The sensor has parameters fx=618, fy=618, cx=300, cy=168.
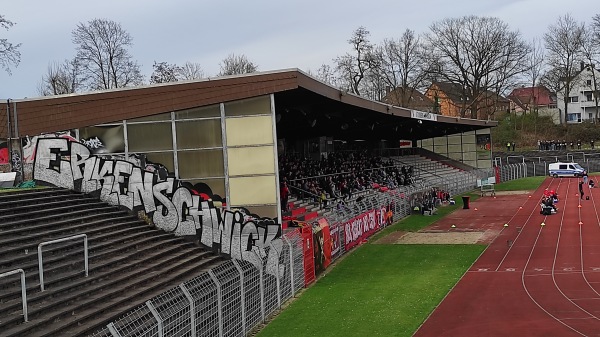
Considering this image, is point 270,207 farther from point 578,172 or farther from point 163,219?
point 578,172

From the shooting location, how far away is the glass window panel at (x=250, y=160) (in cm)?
2366

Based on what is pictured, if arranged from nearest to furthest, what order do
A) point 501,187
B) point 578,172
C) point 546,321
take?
point 546,321, point 501,187, point 578,172

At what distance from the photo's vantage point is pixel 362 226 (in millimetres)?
31891

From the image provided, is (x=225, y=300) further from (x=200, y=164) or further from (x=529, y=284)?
(x=529, y=284)

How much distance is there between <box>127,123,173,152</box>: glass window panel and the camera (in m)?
23.8

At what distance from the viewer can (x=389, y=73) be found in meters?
81.2

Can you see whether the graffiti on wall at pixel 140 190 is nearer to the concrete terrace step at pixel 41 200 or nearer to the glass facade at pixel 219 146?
the concrete terrace step at pixel 41 200

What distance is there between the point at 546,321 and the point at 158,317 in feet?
36.3

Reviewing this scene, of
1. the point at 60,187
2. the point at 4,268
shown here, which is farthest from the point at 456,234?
the point at 4,268

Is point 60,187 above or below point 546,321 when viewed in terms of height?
above

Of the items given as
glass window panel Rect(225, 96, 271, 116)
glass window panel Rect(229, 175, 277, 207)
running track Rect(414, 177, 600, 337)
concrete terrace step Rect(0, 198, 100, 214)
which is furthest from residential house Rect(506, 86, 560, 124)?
concrete terrace step Rect(0, 198, 100, 214)

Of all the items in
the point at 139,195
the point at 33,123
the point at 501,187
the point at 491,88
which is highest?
the point at 491,88

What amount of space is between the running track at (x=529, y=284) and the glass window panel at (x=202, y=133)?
1041 cm

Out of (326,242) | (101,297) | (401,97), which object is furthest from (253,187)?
(401,97)
